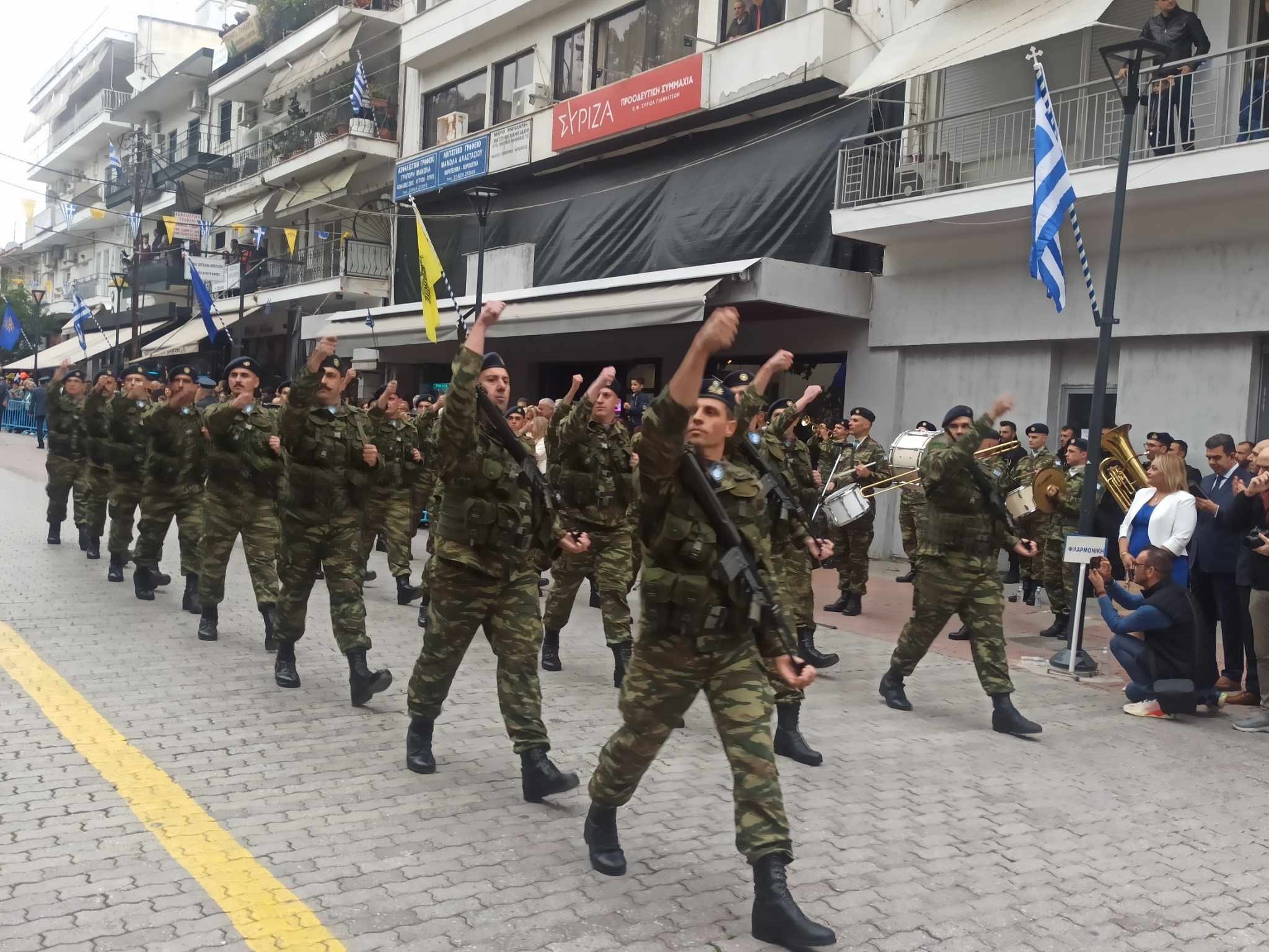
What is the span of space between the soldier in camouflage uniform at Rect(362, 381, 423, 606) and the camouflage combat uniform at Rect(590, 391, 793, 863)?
21.1ft

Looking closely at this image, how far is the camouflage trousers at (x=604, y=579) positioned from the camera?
7531mm

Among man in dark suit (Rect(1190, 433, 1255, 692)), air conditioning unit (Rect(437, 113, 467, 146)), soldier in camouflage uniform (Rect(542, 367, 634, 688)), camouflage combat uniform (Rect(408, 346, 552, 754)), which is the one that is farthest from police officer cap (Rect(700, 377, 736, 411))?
air conditioning unit (Rect(437, 113, 467, 146))

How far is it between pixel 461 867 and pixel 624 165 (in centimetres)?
1646

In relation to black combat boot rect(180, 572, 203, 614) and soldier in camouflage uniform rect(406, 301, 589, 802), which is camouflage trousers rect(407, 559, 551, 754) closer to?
soldier in camouflage uniform rect(406, 301, 589, 802)

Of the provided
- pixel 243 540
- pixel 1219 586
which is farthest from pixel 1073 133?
pixel 243 540

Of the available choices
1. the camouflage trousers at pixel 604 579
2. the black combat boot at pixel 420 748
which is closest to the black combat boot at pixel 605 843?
the black combat boot at pixel 420 748

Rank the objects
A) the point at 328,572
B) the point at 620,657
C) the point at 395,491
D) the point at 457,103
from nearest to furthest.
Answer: the point at 328,572, the point at 620,657, the point at 395,491, the point at 457,103

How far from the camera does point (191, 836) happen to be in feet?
14.4

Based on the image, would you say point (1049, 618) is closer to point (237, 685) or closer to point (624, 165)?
point (237, 685)

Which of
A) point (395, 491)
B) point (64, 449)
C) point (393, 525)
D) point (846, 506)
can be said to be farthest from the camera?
point (64, 449)

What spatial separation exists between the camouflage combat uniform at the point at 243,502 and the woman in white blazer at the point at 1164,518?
594 centimetres

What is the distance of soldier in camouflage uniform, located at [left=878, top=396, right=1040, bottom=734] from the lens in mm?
6754

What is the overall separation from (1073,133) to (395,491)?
28.2 feet

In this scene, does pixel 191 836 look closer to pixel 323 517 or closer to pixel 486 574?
pixel 486 574
